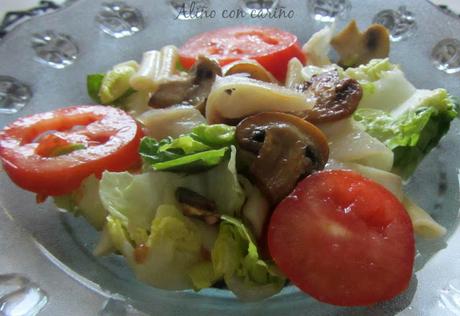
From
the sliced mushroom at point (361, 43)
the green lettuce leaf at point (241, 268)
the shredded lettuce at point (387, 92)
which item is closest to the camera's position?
the green lettuce leaf at point (241, 268)

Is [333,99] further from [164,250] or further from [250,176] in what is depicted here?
[164,250]

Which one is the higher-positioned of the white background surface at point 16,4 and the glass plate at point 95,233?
the glass plate at point 95,233

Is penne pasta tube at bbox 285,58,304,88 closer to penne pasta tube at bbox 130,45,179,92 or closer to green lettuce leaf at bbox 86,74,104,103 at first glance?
penne pasta tube at bbox 130,45,179,92

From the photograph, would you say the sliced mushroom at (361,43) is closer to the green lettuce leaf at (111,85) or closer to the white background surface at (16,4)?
the green lettuce leaf at (111,85)

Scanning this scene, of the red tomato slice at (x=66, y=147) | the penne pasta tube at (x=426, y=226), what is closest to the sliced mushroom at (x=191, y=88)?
the red tomato slice at (x=66, y=147)

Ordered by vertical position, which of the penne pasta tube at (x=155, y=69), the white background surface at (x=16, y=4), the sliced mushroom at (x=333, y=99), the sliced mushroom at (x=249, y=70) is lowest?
the white background surface at (x=16, y=4)

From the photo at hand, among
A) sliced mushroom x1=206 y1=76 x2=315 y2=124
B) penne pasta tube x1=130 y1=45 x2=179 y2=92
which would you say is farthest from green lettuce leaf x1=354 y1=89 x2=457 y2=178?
penne pasta tube x1=130 y1=45 x2=179 y2=92

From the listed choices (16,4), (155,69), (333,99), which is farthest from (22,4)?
(333,99)

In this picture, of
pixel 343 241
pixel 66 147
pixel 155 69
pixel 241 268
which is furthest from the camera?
pixel 155 69
